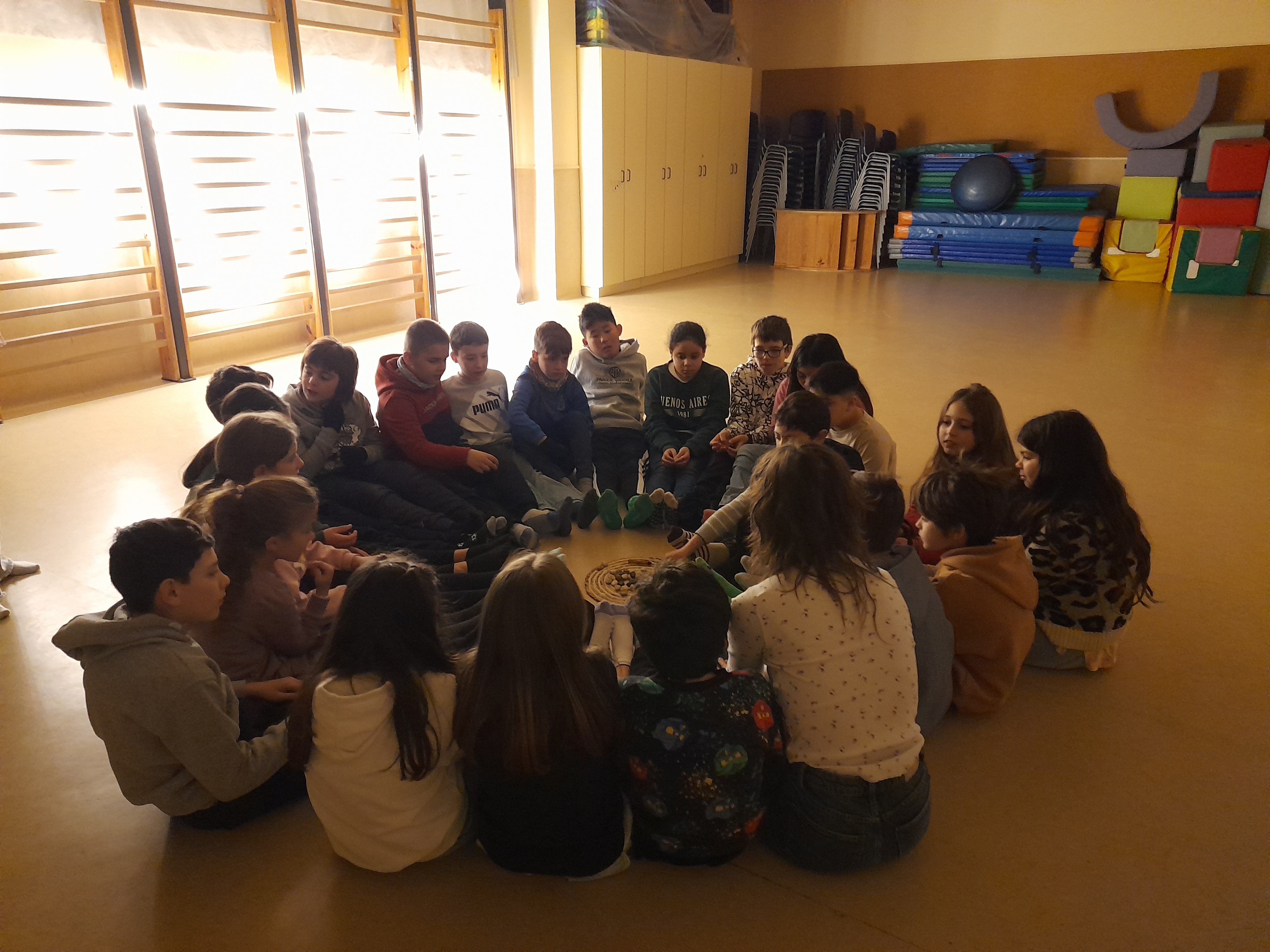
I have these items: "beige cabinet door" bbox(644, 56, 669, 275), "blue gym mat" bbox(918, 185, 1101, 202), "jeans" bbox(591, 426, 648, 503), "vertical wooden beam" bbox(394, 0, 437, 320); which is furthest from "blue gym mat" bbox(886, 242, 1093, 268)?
"jeans" bbox(591, 426, 648, 503)

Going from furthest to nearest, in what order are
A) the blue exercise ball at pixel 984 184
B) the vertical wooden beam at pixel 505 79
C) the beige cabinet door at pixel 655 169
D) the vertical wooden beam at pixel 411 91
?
1. the blue exercise ball at pixel 984 184
2. the beige cabinet door at pixel 655 169
3. the vertical wooden beam at pixel 505 79
4. the vertical wooden beam at pixel 411 91

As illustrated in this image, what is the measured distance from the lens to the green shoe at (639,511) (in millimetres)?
3189

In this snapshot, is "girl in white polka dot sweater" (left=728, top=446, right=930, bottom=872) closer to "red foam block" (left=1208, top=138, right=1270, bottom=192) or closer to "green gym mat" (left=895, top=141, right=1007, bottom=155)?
"red foam block" (left=1208, top=138, right=1270, bottom=192)

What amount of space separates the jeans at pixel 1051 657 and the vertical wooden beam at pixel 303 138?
17.6ft

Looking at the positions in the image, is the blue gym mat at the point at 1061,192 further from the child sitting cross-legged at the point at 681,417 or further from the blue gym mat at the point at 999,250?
the child sitting cross-legged at the point at 681,417

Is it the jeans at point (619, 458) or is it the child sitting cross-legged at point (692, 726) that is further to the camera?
the jeans at point (619, 458)

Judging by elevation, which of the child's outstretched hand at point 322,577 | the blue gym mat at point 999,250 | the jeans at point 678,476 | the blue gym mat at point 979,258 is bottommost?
the jeans at point 678,476

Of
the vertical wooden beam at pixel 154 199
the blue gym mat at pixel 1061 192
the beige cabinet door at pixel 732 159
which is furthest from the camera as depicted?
the beige cabinet door at pixel 732 159

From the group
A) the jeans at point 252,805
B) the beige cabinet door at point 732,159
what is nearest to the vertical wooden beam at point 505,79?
the beige cabinet door at point 732,159

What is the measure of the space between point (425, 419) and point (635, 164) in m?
5.44

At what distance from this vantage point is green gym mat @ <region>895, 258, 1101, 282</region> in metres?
8.95

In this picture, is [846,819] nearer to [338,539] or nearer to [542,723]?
[542,723]

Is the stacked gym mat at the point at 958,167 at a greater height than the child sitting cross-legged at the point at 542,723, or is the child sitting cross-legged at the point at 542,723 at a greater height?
the stacked gym mat at the point at 958,167

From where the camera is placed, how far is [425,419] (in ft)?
11.1
